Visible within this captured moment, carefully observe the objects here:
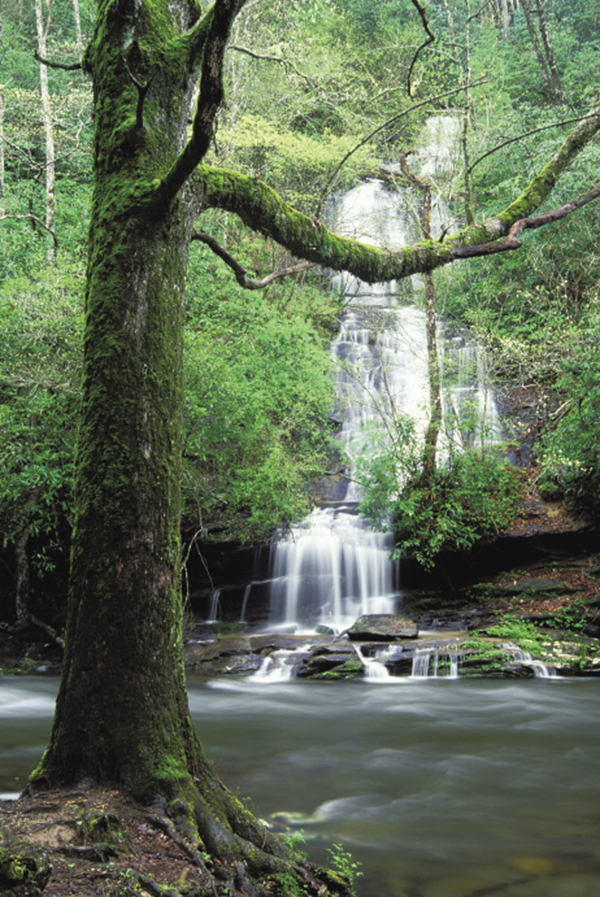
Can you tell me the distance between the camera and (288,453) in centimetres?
1460

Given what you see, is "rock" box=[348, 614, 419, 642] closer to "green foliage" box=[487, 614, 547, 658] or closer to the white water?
the white water

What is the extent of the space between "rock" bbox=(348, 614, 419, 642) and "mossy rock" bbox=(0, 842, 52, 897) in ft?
31.9

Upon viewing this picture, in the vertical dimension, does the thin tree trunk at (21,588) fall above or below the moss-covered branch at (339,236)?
below

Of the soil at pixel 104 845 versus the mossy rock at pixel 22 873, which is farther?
the soil at pixel 104 845

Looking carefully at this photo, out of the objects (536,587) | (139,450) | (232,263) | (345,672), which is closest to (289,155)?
(536,587)

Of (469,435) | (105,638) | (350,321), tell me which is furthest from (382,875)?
(350,321)

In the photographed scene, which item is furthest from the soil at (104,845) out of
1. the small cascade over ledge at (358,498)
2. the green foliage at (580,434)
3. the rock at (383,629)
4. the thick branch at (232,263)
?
the green foliage at (580,434)

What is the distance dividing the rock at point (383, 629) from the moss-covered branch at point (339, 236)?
7.64m

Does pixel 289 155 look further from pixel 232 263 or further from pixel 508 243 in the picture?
pixel 232 263

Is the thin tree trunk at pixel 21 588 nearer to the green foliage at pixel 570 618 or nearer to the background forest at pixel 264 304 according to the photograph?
the background forest at pixel 264 304

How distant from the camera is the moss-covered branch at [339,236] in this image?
4.26m

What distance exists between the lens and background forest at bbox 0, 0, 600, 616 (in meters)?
10.4

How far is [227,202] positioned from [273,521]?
9804 millimetres

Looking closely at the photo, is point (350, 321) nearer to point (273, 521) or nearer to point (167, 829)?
point (273, 521)
